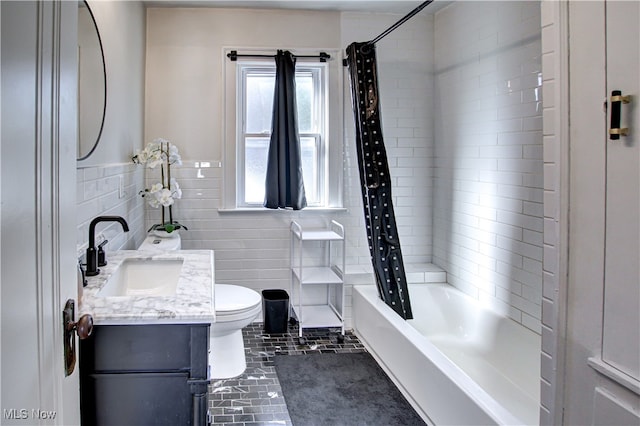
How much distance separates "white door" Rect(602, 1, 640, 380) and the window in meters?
3.09

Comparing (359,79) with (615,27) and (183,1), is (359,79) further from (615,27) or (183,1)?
(615,27)

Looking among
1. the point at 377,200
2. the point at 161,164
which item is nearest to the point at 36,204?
the point at 161,164

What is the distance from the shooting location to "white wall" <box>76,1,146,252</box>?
7.53ft

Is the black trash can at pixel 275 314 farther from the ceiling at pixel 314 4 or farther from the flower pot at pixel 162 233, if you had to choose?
the ceiling at pixel 314 4

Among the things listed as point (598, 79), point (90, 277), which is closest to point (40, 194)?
point (598, 79)

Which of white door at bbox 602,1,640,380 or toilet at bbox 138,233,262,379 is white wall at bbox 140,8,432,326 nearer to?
toilet at bbox 138,233,262,379

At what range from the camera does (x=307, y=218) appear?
13.3ft

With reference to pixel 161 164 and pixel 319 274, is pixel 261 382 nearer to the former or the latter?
pixel 319 274

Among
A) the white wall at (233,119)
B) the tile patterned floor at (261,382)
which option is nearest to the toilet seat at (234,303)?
the tile patterned floor at (261,382)

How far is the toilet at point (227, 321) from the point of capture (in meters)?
2.93

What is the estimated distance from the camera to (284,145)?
3863 mm

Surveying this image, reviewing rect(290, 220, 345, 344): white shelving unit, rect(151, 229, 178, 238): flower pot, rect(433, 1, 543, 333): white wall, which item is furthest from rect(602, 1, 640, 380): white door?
rect(151, 229, 178, 238): flower pot

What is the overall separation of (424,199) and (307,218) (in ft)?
3.21

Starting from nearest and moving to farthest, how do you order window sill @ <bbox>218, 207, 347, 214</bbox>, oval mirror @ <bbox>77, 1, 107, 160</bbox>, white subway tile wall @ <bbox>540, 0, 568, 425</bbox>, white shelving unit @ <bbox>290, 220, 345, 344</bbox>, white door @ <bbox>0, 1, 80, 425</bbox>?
white door @ <bbox>0, 1, 80, 425</bbox>
white subway tile wall @ <bbox>540, 0, 568, 425</bbox>
oval mirror @ <bbox>77, 1, 107, 160</bbox>
white shelving unit @ <bbox>290, 220, 345, 344</bbox>
window sill @ <bbox>218, 207, 347, 214</bbox>
